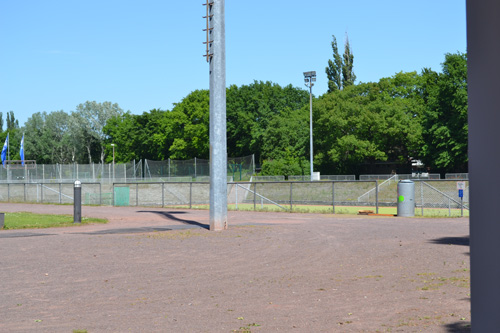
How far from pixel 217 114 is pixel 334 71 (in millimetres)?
84843

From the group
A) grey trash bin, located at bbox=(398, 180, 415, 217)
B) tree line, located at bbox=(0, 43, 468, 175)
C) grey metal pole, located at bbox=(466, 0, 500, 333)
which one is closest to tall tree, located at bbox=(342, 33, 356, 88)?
tree line, located at bbox=(0, 43, 468, 175)

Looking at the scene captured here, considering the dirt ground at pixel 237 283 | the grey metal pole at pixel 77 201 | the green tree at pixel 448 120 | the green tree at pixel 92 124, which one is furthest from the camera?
the green tree at pixel 92 124

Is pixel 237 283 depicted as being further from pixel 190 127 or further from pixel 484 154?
pixel 190 127

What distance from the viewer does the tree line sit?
65.0 meters

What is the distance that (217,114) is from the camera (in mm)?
19594

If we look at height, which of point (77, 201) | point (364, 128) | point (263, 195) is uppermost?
point (364, 128)

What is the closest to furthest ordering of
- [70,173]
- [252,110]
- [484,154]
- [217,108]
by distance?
[484,154], [217,108], [70,173], [252,110]

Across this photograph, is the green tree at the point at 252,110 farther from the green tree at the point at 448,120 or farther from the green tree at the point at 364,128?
the green tree at the point at 448,120

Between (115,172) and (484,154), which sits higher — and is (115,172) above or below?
below

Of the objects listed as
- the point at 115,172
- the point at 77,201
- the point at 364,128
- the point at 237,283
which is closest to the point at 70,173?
the point at 115,172

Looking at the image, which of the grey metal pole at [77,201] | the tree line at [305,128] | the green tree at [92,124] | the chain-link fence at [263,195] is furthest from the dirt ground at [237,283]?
the green tree at [92,124]

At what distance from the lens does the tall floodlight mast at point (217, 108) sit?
19.5m

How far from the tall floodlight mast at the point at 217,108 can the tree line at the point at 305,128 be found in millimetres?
45725

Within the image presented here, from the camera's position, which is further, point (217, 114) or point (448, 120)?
point (448, 120)
